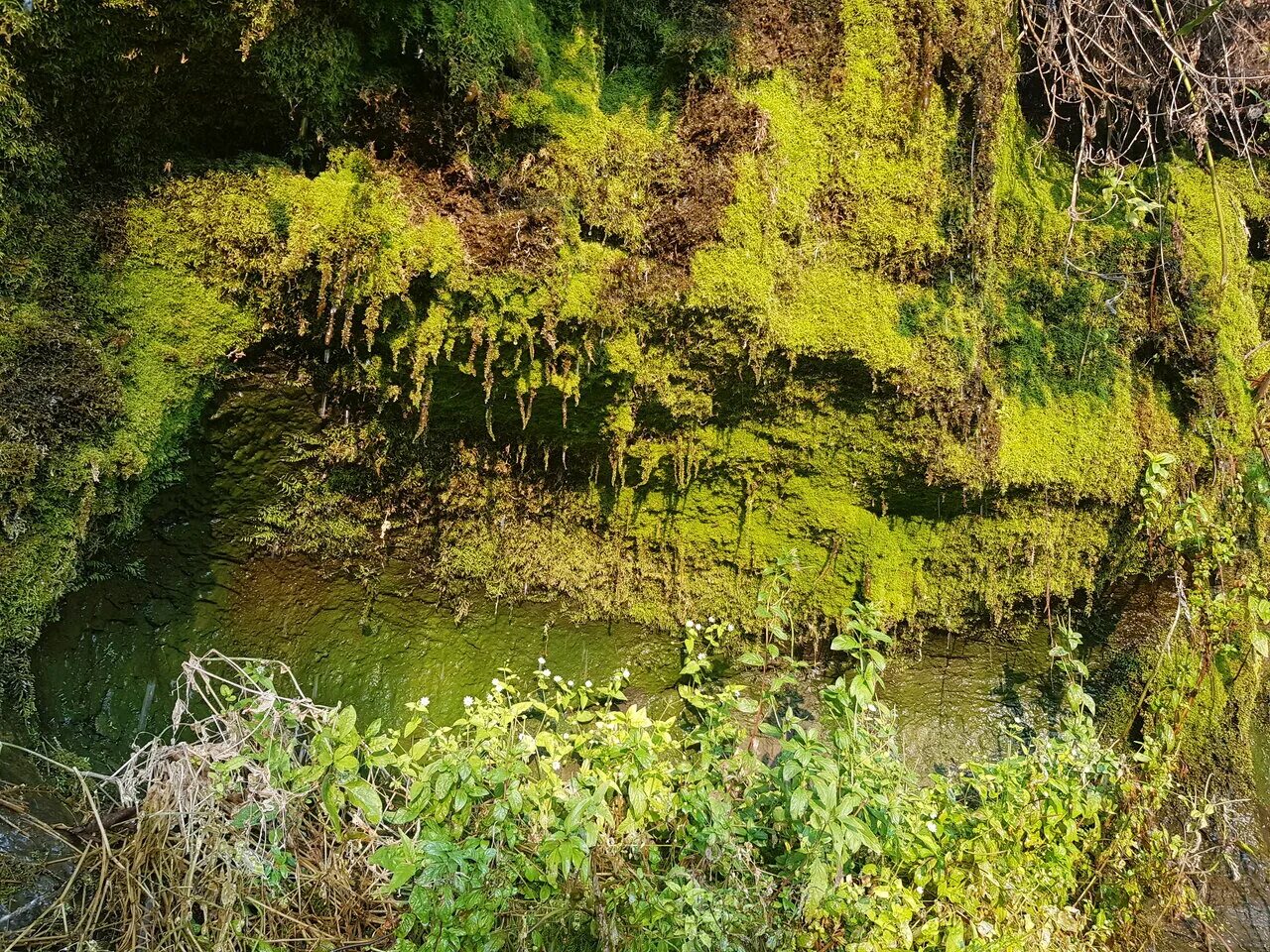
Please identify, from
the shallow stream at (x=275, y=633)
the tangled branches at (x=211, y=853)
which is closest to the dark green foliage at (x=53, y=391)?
the shallow stream at (x=275, y=633)

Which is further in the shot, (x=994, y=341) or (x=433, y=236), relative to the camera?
(x=994, y=341)

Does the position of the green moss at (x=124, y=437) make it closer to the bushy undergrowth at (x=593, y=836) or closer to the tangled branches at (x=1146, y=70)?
the bushy undergrowth at (x=593, y=836)

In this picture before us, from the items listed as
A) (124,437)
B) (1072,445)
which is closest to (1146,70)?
(1072,445)

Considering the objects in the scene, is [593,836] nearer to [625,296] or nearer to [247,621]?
[247,621]

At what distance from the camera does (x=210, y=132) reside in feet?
7.93

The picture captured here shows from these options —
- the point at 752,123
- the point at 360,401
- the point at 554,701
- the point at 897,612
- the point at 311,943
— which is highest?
the point at 752,123

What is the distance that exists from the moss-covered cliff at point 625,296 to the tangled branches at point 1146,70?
23 centimetres

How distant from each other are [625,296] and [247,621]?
1836 mm

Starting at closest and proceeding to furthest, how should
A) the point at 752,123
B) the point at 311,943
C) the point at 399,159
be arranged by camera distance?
the point at 311,943
the point at 399,159
the point at 752,123

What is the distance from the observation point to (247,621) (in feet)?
8.80

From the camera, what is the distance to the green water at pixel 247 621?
2.40 metres

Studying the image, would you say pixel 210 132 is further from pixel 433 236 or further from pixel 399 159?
pixel 433 236

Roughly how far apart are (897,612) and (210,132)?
3299 mm

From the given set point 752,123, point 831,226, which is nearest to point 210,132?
point 752,123
